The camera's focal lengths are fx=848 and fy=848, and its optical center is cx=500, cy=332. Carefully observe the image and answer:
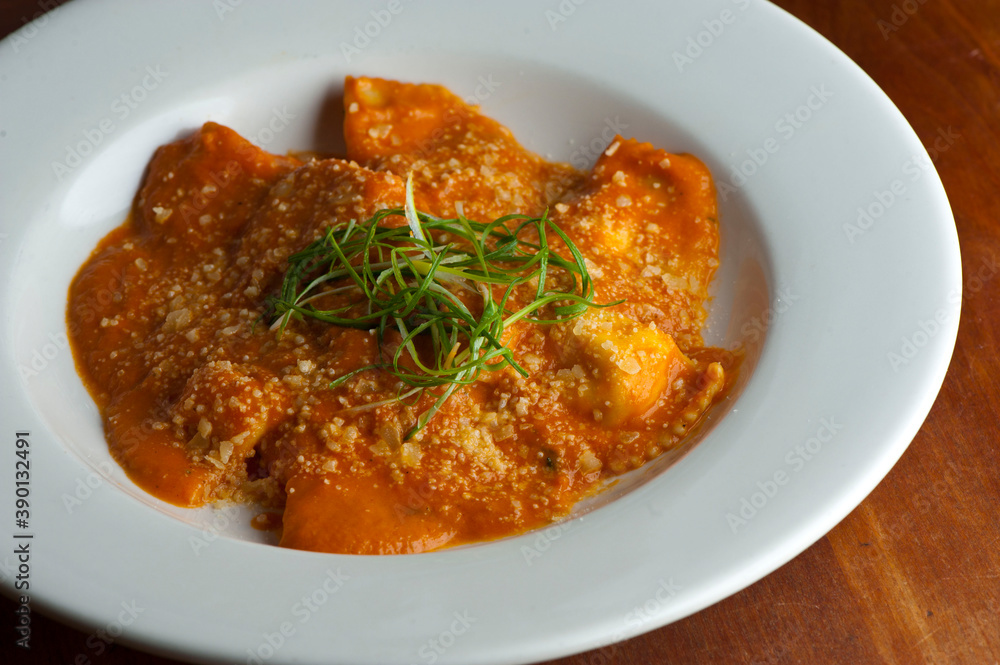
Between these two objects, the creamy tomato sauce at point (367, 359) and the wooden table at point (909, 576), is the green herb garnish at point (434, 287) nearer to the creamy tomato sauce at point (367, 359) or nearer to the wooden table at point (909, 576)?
the creamy tomato sauce at point (367, 359)

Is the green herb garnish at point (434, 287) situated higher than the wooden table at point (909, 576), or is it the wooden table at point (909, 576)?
the green herb garnish at point (434, 287)

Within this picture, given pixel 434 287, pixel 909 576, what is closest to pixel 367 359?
pixel 434 287

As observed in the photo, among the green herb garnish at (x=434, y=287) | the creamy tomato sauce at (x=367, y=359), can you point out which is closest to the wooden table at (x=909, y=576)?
the creamy tomato sauce at (x=367, y=359)

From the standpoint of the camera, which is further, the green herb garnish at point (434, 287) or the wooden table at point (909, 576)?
the green herb garnish at point (434, 287)

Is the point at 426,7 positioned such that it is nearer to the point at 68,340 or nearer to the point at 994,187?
the point at 68,340

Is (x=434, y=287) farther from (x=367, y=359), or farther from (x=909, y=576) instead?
(x=909, y=576)

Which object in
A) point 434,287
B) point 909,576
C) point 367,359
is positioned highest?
point 434,287

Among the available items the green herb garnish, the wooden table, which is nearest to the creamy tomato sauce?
the green herb garnish
